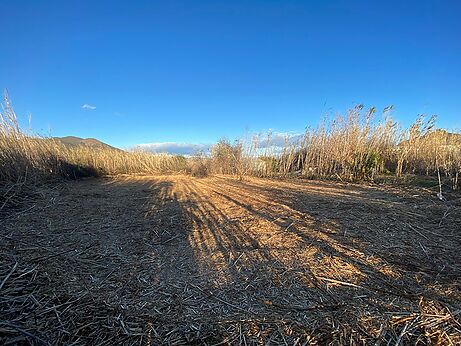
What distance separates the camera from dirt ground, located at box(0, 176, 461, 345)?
1.30 metres

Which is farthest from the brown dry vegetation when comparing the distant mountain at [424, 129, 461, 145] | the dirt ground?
the distant mountain at [424, 129, 461, 145]

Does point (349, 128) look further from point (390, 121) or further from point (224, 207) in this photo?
point (224, 207)

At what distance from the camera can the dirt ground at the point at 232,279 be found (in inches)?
51.0

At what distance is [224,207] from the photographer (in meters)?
4.15

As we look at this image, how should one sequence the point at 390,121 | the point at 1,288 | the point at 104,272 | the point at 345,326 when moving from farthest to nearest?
the point at 390,121 < the point at 104,272 < the point at 1,288 < the point at 345,326

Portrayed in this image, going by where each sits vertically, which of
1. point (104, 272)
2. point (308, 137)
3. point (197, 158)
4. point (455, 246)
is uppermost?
point (308, 137)

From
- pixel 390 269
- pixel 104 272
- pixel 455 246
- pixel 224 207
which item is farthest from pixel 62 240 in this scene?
pixel 455 246

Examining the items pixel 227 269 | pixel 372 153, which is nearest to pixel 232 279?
pixel 227 269

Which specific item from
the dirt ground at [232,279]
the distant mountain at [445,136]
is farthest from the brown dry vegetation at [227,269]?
the distant mountain at [445,136]

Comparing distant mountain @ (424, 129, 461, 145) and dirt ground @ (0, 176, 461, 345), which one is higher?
distant mountain @ (424, 129, 461, 145)

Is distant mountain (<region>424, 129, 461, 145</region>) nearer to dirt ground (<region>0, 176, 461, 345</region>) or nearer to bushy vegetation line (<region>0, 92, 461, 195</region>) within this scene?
bushy vegetation line (<region>0, 92, 461, 195</region>)

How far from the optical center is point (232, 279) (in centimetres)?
185

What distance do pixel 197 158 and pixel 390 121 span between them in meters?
8.22

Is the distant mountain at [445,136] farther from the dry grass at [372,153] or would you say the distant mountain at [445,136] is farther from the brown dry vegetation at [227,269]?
the brown dry vegetation at [227,269]
